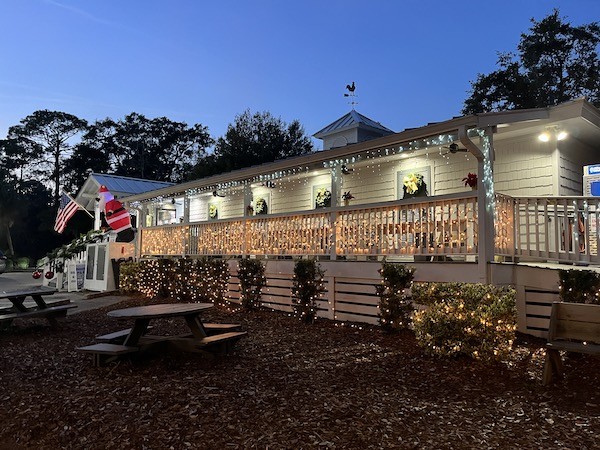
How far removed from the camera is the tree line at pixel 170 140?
27328 millimetres

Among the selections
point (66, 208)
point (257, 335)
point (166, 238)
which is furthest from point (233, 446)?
point (66, 208)

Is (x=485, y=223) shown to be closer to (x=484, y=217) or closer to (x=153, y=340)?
(x=484, y=217)

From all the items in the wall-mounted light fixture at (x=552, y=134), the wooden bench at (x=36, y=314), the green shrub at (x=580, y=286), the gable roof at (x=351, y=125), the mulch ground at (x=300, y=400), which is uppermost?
the gable roof at (x=351, y=125)

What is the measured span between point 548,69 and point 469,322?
90.0 ft

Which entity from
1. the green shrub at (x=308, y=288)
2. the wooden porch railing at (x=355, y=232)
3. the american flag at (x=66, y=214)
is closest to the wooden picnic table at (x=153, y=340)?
the green shrub at (x=308, y=288)

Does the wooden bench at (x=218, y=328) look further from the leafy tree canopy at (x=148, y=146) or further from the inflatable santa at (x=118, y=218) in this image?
the leafy tree canopy at (x=148, y=146)

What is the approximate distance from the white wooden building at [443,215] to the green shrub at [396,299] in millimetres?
386

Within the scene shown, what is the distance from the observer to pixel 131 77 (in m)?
101

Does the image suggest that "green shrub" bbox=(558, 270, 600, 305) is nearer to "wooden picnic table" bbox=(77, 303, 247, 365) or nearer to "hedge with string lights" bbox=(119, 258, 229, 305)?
"wooden picnic table" bbox=(77, 303, 247, 365)

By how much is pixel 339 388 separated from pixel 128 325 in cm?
572

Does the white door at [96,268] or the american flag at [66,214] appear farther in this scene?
the american flag at [66,214]

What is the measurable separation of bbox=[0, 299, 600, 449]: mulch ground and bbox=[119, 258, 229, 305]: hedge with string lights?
14.0 feet

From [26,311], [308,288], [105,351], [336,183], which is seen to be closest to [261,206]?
[336,183]

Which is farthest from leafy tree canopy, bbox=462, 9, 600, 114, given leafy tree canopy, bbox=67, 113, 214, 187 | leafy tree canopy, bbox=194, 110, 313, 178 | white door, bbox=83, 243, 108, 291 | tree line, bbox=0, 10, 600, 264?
leafy tree canopy, bbox=67, 113, 214, 187
